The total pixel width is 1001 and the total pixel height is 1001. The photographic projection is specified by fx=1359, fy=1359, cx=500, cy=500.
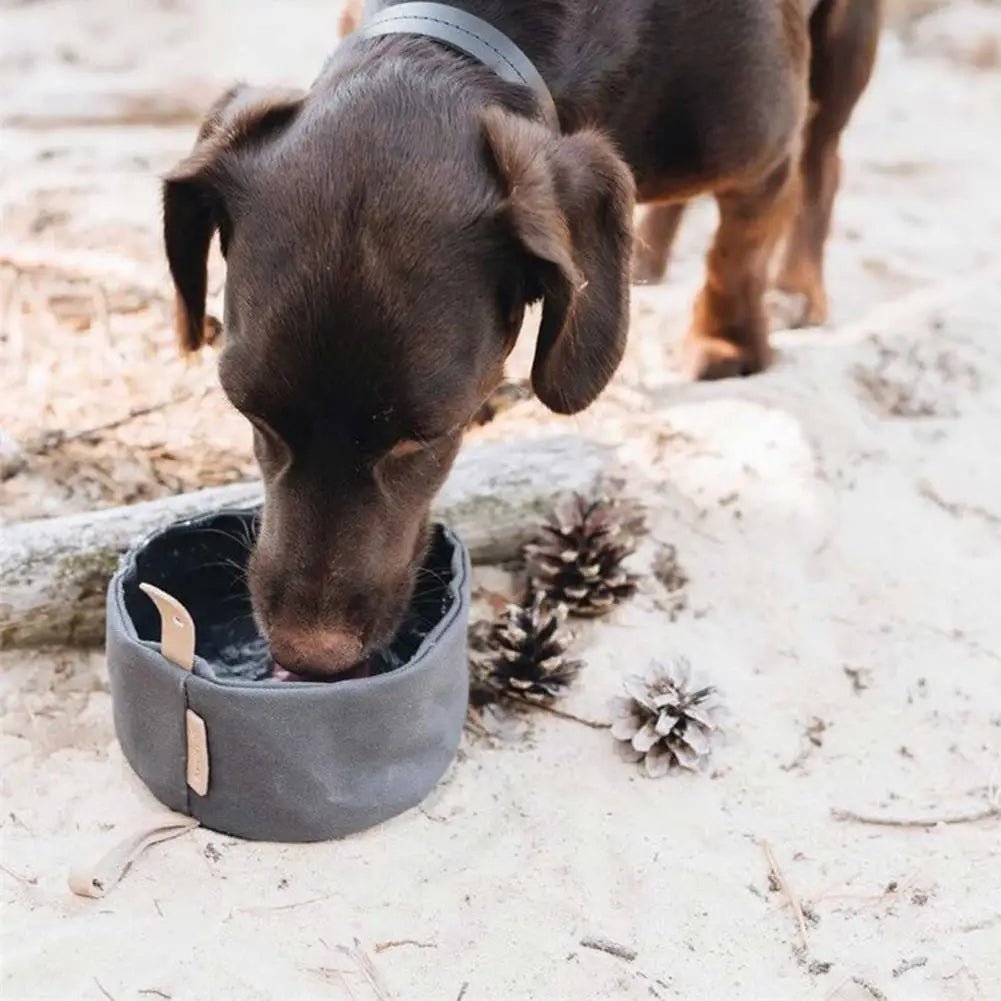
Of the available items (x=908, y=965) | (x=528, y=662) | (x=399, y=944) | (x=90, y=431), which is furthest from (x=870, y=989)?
(x=90, y=431)

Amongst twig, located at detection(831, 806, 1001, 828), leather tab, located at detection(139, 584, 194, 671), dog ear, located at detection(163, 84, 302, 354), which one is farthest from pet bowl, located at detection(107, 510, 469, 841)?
twig, located at detection(831, 806, 1001, 828)

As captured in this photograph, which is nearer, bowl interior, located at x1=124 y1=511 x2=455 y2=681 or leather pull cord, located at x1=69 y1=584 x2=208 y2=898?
leather pull cord, located at x1=69 y1=584 x2=208 y2=898

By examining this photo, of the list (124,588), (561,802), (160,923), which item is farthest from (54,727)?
(561,802)

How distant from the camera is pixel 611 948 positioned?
6.68ft

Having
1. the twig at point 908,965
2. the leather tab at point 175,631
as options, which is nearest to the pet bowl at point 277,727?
the leather tab at point 175,631

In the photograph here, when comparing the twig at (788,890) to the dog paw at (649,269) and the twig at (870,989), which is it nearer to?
the twig at (870,989)

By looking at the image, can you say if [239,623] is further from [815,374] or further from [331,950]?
[815,374]

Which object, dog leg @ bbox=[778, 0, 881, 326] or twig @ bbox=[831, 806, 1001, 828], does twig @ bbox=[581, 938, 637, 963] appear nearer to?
twig @ bbox=[831, 806, 1001, 828]

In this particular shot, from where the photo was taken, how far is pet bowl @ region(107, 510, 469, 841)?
204 cm

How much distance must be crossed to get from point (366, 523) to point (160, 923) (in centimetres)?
67

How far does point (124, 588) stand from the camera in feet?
7.39

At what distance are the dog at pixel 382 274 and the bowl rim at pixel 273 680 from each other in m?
0.06

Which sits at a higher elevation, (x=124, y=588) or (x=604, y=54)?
(x=604, y=54)

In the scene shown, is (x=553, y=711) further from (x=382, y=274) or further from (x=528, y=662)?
(x=382, y=274)
